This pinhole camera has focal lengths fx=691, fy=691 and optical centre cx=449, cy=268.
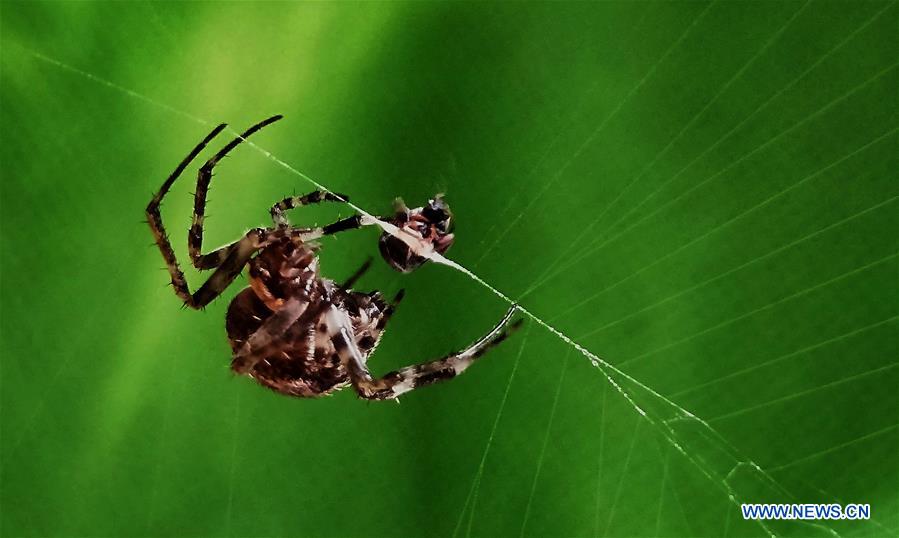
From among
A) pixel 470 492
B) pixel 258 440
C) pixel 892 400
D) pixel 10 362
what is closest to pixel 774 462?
pixel 892 400

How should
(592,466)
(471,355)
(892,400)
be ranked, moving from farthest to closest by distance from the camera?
(592,466), (892,400), (471,355)

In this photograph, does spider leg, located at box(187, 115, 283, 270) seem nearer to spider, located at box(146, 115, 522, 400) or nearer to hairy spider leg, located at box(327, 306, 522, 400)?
spider, located at box(146, 115, 522, 400)

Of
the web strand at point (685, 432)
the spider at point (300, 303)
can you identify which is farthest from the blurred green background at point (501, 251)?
the spider at point (300, 303)

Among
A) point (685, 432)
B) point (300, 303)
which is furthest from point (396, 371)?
point (685, 432)

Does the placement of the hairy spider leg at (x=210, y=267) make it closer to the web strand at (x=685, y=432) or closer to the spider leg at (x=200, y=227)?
the spider leg at (x=200, y=227)

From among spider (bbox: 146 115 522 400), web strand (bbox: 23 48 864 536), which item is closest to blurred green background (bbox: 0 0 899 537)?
web strand (bbox: 23 48 864 536)

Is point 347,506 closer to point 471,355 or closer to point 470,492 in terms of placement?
point 470,492
